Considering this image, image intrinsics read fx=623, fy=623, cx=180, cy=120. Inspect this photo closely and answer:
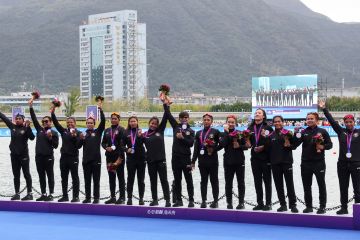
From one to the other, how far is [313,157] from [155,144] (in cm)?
301

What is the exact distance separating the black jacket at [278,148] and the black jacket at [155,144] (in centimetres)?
208

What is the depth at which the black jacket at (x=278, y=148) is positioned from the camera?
11164mm

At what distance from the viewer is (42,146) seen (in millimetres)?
12922

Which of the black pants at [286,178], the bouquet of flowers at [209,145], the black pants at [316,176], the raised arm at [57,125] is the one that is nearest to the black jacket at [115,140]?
the raised arm at [57,125]

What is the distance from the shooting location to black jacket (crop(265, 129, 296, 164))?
11164 mm

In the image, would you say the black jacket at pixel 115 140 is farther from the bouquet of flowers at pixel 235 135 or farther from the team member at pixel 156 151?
the bouquet of flowers at pixel 235 135

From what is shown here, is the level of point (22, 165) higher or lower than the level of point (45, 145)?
lower

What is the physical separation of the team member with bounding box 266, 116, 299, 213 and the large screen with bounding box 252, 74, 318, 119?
54.6 meters

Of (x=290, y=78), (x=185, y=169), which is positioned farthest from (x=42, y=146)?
(x=290, y=78)

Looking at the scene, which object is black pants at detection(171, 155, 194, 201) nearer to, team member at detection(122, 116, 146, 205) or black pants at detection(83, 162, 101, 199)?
team member at detection(122, 116, 146, 205)

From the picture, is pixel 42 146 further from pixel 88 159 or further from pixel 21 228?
pixel 21 228

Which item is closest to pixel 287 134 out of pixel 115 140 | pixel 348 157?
pixel 348 157

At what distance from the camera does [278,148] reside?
36.7ft

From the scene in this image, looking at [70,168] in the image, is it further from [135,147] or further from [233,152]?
[233,152]
